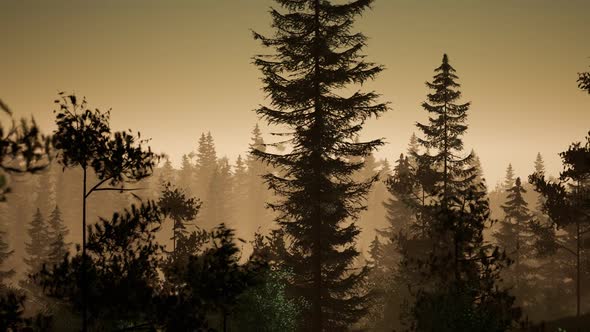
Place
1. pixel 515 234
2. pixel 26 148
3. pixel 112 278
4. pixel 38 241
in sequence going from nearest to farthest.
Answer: pixel 26 148 < pixel 112 278 < pixel 515 234 < pixel 38 241

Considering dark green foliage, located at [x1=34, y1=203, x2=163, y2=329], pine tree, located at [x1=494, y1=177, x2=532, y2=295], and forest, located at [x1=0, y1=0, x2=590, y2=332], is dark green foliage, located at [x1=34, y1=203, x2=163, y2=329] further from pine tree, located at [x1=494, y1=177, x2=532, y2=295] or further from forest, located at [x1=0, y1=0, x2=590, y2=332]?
pine tree, located at [x1=494, y1=177, x2=532, y2=295]

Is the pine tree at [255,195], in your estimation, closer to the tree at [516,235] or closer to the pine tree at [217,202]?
the pine tree at [217,202]

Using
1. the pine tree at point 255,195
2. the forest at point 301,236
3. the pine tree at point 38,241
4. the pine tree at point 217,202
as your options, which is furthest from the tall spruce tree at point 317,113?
the pine tree at point 255,195

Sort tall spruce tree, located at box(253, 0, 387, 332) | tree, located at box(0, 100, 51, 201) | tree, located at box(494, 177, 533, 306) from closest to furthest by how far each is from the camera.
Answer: tree, located at box(0, 100, 51, 201), tall spruce tree, located at box(253, 0, 387, 332), tree, located at box(494, 177, 533, 306)

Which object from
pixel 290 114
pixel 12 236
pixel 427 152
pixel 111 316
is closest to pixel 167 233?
pixel 12 236

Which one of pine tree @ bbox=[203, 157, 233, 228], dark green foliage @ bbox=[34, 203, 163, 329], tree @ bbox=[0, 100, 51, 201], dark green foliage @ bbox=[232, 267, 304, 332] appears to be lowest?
dark green foliage @ bbox=[232, 267, 304, 332]

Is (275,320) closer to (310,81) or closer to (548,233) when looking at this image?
(310,81)

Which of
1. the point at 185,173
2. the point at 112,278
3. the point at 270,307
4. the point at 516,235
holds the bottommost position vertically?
the point at 270,307

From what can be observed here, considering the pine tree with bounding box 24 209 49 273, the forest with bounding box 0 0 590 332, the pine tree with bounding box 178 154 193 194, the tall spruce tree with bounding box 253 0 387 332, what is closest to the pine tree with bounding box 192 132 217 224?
the pine tree with bounding box 178 154 193 194

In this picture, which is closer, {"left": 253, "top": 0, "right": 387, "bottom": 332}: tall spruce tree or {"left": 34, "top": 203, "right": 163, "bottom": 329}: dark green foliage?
{"left": 34, "top": 203, "right": 163, "bottom": 329}: dark green foliage

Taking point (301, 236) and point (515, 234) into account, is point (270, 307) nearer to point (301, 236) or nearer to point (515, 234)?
point (301, 236)

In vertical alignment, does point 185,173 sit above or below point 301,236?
above

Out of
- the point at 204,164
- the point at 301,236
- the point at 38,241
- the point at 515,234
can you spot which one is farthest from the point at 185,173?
the point at 301,236

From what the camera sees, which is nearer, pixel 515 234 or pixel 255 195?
pixel 515 234
